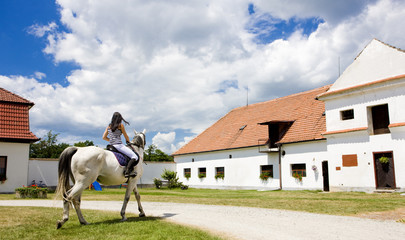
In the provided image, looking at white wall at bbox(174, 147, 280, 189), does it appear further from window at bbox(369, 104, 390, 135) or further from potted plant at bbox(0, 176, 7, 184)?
potted plant at bbox(0, 176, 7, 184)

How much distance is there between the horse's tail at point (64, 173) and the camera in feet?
23.7

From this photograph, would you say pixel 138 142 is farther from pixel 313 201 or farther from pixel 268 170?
pixel 268 170

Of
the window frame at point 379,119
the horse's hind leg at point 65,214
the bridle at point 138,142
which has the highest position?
the window frame at point 379,119

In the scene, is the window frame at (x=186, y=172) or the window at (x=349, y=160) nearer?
the window at (x=349, y=160)

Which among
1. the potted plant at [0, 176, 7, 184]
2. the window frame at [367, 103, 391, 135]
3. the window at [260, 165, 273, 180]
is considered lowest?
the potted plant at [0, 176, 7, 184]

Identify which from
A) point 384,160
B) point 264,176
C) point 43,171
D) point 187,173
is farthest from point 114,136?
point 187,173

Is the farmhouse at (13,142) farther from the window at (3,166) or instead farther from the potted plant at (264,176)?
the potted plant at (264,176)

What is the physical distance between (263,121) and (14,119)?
783 inches

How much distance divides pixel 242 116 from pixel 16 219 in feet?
88.6

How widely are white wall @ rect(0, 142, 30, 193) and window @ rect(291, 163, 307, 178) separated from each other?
19346mm

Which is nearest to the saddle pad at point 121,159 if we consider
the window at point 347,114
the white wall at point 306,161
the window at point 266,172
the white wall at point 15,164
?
the window at point 347,114

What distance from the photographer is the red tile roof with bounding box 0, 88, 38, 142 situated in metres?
22.7

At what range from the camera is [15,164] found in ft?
74.7

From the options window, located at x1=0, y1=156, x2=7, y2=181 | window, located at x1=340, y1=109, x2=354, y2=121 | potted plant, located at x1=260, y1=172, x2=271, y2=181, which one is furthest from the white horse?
potted plant, located at x1=260, y1=172, x2=271, y2=181
